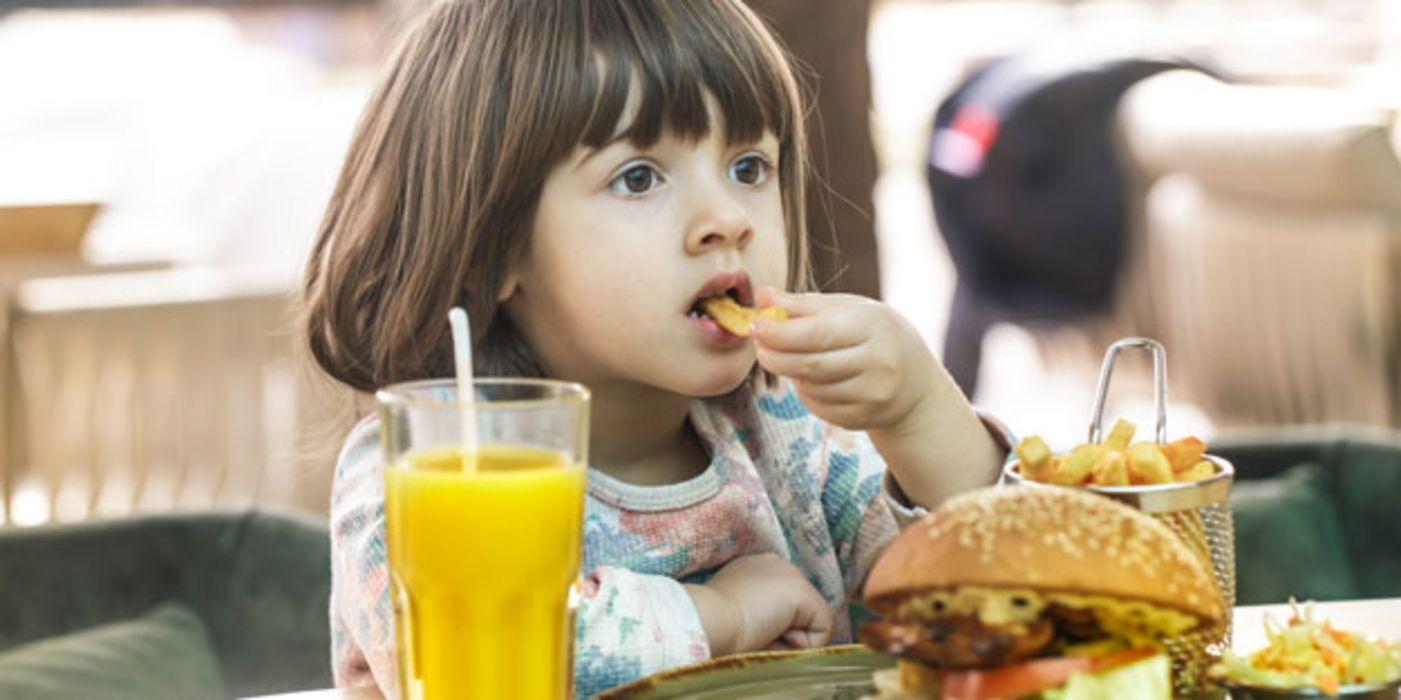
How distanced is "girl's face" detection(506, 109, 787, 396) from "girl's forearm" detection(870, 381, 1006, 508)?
132 millimetres

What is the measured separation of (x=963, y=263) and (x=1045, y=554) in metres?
4.19

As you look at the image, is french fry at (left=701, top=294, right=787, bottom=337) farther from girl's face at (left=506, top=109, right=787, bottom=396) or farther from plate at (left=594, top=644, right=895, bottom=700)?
plate at (left=594, top=644, right=895, bottom=700)

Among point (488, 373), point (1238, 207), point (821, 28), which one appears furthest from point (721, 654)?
point (1238, 207)

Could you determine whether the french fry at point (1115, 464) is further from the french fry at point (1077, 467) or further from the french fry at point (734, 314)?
the french fry at point (734, 314)

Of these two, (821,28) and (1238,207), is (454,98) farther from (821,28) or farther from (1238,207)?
(1238,207)

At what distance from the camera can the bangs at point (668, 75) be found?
1.37 meters

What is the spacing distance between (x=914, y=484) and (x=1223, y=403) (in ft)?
10.9

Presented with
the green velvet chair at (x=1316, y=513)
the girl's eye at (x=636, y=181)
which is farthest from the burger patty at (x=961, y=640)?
the green velvet chair at (x=1316, y=513)

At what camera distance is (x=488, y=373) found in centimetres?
153

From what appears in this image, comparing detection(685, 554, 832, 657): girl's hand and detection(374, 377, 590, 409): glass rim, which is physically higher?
detection(374, 377, 590, 409): glass rim

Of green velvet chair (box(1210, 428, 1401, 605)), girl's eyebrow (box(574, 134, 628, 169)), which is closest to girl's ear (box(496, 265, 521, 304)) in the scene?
girl's eyebrow (box(574, 134, 628, 169))

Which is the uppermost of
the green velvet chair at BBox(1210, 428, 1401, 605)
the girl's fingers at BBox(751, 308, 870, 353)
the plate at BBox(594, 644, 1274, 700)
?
the girl's fingers at BBox(751, 308, 870, 353)

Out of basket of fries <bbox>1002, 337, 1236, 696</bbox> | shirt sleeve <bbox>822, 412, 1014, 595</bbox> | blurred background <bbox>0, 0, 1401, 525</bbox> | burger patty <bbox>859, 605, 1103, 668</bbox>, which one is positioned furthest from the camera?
blurred background <bbox>0, 0, 1401, 525</bbox>

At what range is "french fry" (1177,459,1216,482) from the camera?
3.86 feet
